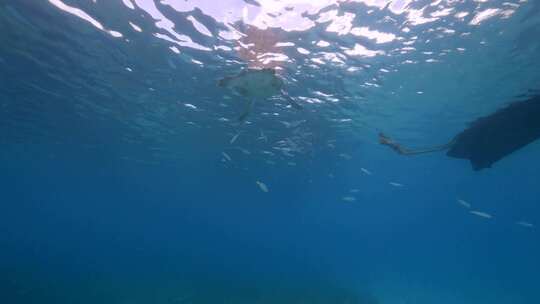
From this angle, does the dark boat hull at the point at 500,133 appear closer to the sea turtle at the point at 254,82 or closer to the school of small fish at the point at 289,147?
the sea turtle at the point at 254,82

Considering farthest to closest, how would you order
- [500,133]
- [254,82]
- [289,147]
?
[289,147] < [500,133] < [254,82]

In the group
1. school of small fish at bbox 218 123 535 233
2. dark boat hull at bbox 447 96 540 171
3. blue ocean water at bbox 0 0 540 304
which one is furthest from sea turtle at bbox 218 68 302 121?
school of small fish at bbox 218 123 535 233

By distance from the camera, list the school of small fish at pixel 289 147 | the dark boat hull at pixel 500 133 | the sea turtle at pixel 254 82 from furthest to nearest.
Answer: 1. the school of small fish at pixel 289 147
2. the dark boat hull at pixel 500 133
3. the sea turtle at pixel 254 82

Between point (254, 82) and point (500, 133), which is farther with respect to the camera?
point (500, 133)

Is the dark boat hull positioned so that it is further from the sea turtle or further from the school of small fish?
the school of small fish

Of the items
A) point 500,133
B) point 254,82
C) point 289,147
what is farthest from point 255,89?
point 289,147

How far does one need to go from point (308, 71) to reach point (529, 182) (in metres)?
45.9

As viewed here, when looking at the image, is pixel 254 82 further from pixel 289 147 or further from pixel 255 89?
pixel 289 147

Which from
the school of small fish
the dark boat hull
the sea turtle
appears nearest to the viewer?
the sea turtle

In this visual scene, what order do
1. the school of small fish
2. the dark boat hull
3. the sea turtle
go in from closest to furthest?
the sea turtle
the dark boat hull
the school of small fish

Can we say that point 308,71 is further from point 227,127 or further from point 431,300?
point 431,300

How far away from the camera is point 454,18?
1135 centimetres

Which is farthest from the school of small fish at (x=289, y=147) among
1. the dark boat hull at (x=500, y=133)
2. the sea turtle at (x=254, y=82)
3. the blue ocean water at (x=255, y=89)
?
the sea turtle at (x=254, y=82)

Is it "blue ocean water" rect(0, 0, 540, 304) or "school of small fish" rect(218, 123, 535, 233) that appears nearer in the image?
"blue ocean water" rect(0, 0, 540, 304)
